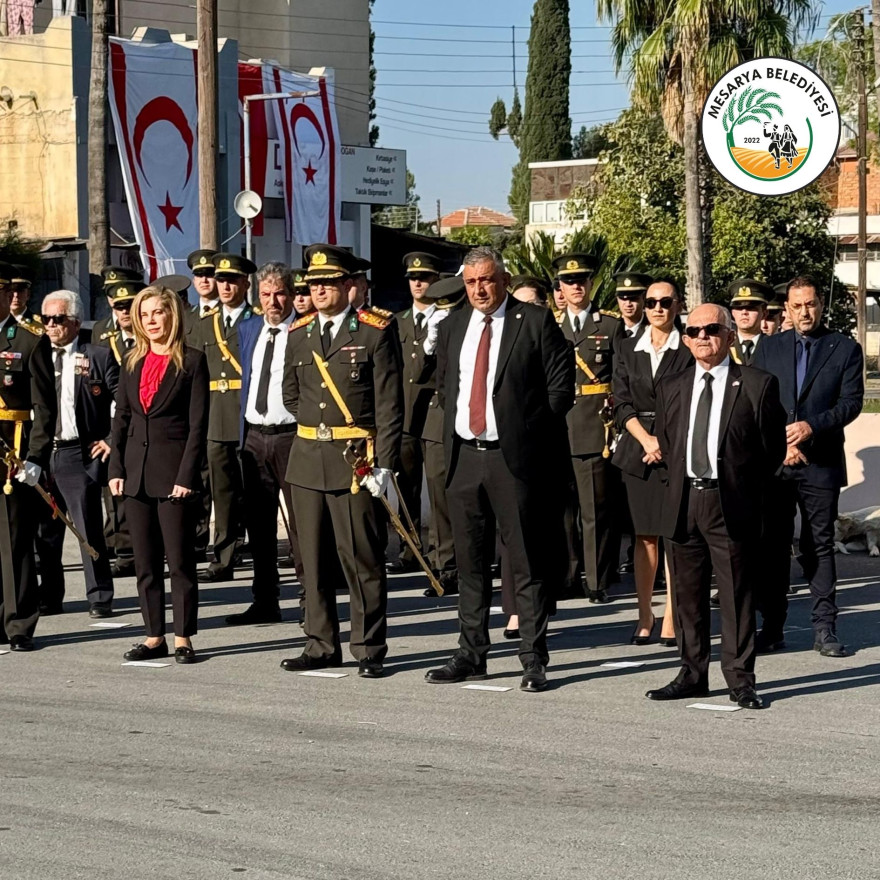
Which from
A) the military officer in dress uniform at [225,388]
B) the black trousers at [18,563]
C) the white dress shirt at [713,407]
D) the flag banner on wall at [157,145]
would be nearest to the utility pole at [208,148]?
the military officer in dress uniform at [225,388]

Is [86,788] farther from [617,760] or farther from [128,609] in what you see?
[128,609]

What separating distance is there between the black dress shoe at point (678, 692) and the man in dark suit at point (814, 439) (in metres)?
1.27

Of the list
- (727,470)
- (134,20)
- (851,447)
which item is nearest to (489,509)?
(727,470)

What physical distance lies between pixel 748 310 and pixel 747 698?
11.7 feet

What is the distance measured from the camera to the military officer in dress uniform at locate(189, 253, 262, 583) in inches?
453

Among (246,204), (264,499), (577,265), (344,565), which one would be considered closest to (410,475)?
(264,499)

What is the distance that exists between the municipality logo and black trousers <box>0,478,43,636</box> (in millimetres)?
6511

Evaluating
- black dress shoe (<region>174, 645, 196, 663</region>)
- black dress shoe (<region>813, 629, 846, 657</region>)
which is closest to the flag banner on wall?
black dress shoe (<region>174, 645, 196, 663</region>)

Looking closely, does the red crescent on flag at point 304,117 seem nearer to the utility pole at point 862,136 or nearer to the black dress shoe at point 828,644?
the utility pole at point 862,136

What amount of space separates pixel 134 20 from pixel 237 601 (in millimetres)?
44186

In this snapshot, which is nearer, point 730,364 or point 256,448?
point 730,364

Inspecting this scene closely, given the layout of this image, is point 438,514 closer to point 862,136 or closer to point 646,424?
point 646,424

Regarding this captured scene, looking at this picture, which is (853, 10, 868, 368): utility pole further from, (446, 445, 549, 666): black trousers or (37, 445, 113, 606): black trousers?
(446, 445, 549, 666): black trousers

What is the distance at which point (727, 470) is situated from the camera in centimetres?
796
